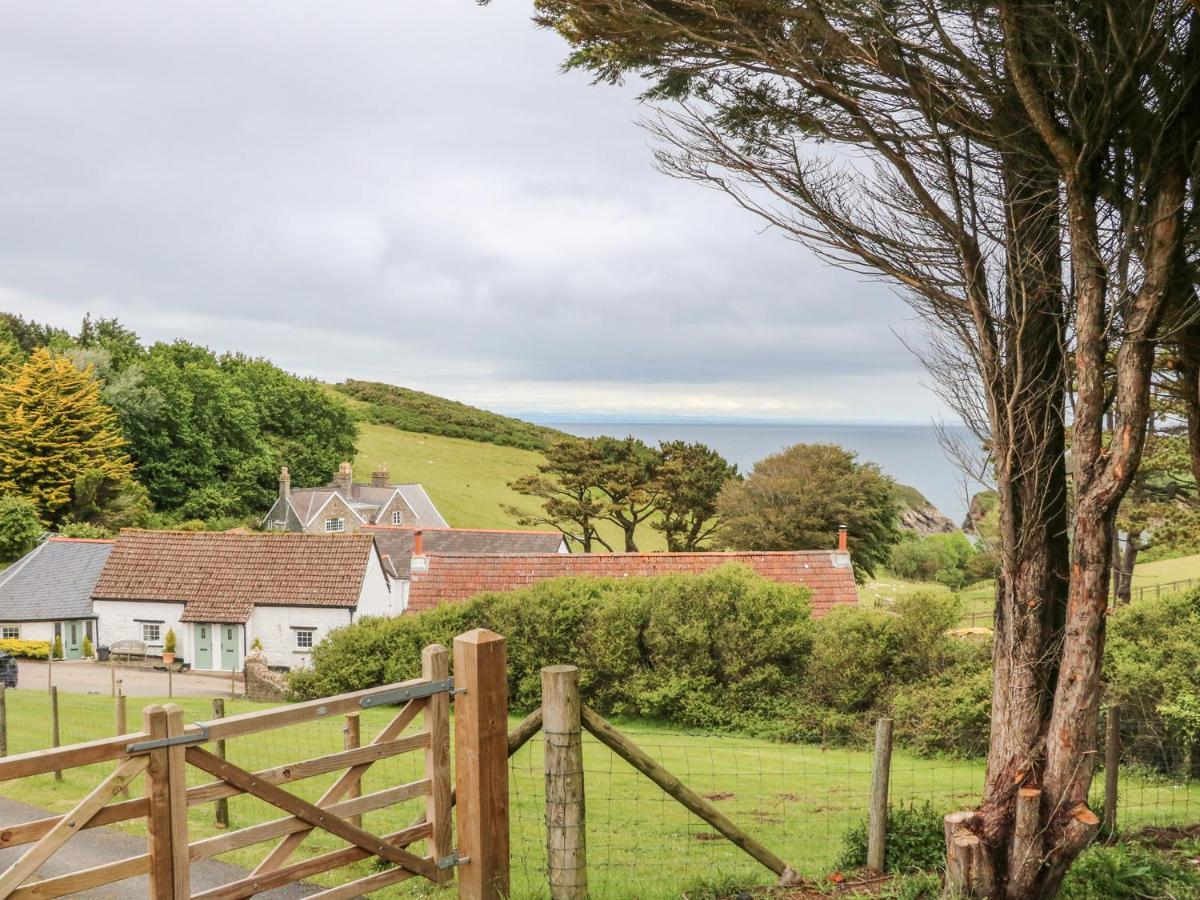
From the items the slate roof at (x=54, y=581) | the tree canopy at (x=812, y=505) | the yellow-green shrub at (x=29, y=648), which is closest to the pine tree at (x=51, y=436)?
the slate roof at (x=54, y=581)

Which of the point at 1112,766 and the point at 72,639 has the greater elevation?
the point at 1112,766

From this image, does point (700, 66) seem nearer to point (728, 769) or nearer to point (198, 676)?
point (728, 769)

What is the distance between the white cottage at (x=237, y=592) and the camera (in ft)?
105

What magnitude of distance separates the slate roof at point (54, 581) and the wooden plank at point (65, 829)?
33848mm

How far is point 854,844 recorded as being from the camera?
6.65 meters

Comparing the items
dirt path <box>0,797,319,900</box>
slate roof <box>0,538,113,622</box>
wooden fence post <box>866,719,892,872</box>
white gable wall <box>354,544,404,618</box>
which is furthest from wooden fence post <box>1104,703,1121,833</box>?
slate roof <box>0,538,113,622</box>

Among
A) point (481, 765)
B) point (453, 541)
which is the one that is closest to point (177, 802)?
point (481, 765)

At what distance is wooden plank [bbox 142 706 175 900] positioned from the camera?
407cm

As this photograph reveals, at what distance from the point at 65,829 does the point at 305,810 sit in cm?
107

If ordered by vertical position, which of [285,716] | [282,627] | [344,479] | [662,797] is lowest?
[282,627]

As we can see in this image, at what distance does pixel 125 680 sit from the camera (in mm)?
27422

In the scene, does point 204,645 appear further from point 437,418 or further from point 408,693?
point 437,418

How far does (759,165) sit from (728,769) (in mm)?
9473

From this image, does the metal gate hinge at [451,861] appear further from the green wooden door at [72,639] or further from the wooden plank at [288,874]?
the green wooden door at [72,639]
